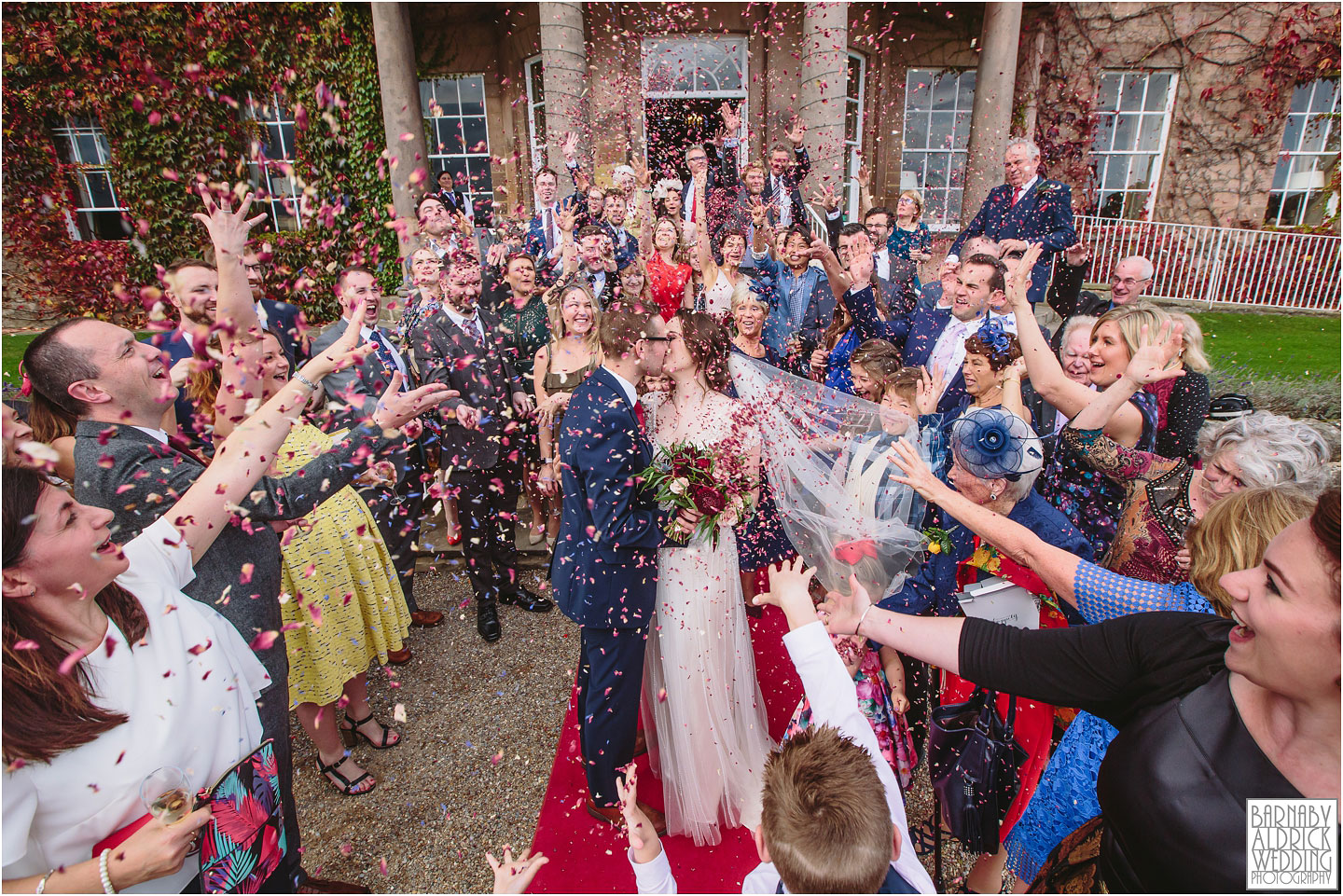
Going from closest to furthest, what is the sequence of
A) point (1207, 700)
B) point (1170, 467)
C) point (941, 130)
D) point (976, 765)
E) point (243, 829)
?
point (1207, 700) → point (243, 829) → point (976, 765) → point (1170, 467) → point (941, 130)

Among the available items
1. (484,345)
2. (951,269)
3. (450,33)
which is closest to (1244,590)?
(951,269)

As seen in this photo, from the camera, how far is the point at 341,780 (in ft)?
10.1

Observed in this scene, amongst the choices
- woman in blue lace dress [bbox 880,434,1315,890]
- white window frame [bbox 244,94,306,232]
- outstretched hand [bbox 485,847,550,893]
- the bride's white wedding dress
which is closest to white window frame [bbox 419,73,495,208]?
white window frame [bbox 244,94,306,232]

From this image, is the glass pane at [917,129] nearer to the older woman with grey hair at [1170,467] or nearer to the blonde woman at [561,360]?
the blonde woman at [561,360]

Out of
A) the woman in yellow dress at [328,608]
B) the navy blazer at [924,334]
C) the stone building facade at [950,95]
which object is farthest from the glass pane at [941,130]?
the woman in yellow dress at [328,608]

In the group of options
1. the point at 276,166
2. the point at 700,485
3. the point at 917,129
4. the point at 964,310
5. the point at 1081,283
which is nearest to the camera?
the point at 700,485

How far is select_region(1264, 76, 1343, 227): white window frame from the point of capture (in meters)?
11.5

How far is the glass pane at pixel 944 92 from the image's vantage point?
38.2ft

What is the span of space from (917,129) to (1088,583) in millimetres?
12369

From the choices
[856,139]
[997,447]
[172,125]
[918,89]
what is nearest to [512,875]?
[997,447]

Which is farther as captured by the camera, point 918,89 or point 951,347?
point 918,89

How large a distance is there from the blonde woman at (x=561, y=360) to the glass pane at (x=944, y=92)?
10444 mm

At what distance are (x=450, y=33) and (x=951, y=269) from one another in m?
10.7

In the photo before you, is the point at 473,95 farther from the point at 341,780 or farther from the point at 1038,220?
the point at 341,780
